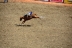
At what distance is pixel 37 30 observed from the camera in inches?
54.2

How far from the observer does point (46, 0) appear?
250 centimetres

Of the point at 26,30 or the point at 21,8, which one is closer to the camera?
the point at 26,30

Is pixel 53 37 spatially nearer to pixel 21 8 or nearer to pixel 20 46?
pixel 20 46

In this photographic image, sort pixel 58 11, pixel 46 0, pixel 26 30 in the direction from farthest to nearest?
pixel 46 0 → pixel 58 11 → pixel 26 30

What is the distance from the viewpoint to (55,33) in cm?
133

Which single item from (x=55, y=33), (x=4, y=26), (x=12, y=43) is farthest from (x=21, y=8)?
(x=12, y=43)

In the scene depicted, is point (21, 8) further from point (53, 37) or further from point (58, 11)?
point (53, 37)

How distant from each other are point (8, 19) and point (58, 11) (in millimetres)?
Result: 526

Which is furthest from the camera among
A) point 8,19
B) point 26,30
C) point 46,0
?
point 46,0

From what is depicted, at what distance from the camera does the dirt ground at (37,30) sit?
3.85ft

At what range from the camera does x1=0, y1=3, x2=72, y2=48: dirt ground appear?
1174 mm

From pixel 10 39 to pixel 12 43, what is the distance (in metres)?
0.06

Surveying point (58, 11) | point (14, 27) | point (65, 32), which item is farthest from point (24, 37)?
point (58, 11)

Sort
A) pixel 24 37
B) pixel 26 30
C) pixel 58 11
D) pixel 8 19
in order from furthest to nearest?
pixel 58 11
pixel 8 19
pixel 26 30
pixel 24 37
